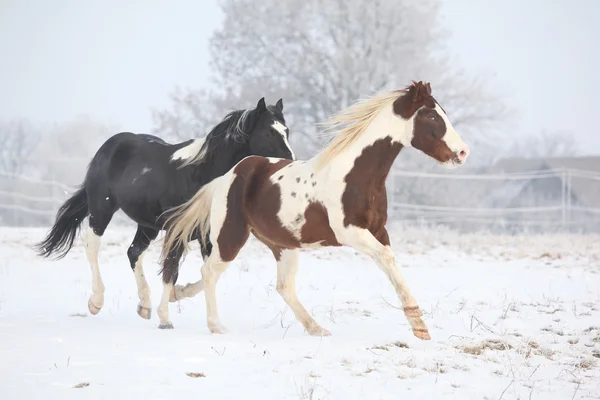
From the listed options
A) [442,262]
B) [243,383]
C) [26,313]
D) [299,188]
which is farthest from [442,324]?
[442,262]

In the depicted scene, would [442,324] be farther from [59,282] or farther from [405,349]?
[59,282]

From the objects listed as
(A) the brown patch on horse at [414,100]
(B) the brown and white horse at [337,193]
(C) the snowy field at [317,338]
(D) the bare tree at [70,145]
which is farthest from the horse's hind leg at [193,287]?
(D) the bare tree at [70,145]

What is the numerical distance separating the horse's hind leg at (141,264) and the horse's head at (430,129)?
2.91 meters

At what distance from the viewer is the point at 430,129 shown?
5191 millimetres

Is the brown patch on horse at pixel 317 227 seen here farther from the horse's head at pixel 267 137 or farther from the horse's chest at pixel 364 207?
the horse's head at pixel 267 137

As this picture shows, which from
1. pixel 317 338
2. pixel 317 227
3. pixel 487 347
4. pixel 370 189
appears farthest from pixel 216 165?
pixel 487 347

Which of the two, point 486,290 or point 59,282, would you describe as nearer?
point 486,290

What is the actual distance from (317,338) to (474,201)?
2655 centimetres

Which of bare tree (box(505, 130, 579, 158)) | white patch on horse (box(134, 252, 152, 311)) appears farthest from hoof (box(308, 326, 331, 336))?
bare tree (box(505, 130, 579, 158))

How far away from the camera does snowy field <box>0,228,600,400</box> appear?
3844mm

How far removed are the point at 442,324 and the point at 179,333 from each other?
2113 millimetres

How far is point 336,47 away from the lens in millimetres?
21734

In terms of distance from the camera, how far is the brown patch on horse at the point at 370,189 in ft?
16.8

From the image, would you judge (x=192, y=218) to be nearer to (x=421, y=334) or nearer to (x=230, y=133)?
(x=230, y=133)
